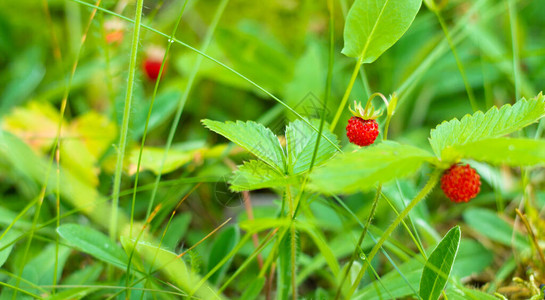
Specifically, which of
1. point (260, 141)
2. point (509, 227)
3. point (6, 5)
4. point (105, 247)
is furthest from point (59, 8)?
point (509, 227)

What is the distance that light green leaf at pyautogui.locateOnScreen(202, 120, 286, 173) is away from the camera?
681 millimetres

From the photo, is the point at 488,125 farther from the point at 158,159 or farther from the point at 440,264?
the point at 158,159

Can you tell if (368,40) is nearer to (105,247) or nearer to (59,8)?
(105,247)

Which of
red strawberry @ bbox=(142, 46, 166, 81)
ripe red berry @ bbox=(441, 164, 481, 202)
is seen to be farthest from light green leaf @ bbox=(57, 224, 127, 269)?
red strawberry @ bbox=(142, 46, 166, 81)

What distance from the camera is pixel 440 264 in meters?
0.70

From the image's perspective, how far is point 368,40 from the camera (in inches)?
29.0

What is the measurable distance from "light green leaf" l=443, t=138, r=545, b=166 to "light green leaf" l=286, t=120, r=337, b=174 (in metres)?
0.20

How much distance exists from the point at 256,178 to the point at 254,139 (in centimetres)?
6

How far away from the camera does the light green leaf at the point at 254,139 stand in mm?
681

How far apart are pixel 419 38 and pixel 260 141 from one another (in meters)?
1.06

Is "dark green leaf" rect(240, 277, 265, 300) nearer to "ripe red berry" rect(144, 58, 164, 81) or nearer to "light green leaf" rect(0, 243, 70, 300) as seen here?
"light green leaf" rect(0, 243, 70, 300)

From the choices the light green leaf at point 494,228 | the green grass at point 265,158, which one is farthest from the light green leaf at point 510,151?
the light green leaf at point 494,228

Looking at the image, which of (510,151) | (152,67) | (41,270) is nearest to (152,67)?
(152,67)

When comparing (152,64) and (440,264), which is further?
(152,64)
